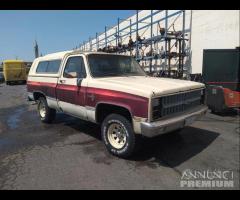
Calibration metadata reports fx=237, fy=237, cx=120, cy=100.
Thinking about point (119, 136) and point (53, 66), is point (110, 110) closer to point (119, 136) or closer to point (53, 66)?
point (119, 136)

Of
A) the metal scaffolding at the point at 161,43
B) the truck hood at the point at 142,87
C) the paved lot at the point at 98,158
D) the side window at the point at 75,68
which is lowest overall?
the paved lot at the point at 98,158

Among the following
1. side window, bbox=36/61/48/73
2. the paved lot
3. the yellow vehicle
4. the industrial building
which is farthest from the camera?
the yellow vehicle

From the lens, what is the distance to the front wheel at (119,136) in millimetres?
4275

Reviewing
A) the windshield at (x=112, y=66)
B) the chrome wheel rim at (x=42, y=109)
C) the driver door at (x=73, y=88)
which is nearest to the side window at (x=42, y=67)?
the chrome wheel rim at (x=42, y=109)

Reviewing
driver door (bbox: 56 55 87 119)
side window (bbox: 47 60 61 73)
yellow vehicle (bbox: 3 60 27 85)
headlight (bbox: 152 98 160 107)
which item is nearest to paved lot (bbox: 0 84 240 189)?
driver door (bbox: 56 55 87 119)

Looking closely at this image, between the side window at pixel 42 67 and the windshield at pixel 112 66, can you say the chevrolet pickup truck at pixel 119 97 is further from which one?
the side window at pixel 42 67

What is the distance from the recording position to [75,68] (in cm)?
561

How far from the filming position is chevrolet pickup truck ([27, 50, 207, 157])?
3967 mm

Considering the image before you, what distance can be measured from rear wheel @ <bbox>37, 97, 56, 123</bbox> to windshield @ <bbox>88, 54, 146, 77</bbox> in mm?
2510

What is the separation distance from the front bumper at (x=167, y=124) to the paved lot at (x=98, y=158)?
0.65 meters

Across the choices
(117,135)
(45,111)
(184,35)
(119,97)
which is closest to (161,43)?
(184,35)

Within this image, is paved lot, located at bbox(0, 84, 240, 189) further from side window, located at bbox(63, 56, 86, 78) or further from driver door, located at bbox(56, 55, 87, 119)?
side window, located at bbox(63, 56, 86, 78)
